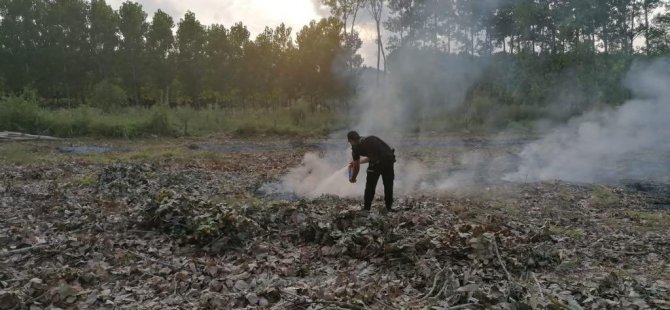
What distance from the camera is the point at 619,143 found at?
60.8 feet

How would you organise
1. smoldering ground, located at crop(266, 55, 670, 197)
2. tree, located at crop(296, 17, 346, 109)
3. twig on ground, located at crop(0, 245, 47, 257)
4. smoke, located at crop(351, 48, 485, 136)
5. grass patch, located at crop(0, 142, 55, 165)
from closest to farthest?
twig on ground, located at crop(0, 245, 47, 257)
smoldering ground, located at crop(266, 55, 670, 197)
grass patch, located at crop(0, 142, 55, 165)
smoke, located at crop(351, 48, 485, 136)
tree, located at crop(296, 17, 346, 109)

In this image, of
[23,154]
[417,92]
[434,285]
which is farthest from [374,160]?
[417,92]

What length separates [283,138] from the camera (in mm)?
25422

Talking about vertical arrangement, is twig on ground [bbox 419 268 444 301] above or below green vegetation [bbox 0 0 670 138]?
below

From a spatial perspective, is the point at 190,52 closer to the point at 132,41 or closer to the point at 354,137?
the point at 132,41

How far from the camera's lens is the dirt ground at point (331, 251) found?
481cm

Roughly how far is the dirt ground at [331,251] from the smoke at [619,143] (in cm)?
308

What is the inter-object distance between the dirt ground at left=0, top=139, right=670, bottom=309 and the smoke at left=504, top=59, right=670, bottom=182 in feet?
10.1

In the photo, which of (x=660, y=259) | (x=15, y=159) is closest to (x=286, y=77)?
(x=15, y=159)

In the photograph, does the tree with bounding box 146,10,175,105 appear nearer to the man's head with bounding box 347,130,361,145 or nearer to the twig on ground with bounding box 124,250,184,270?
the man's head with bounding box 347,130,361,145

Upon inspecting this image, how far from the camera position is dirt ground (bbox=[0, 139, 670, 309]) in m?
4.81

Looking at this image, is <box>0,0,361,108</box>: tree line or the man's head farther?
<box>0,0,361,108</box>: tree line

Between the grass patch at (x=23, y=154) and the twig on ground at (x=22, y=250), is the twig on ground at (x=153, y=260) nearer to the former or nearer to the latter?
the twig on ground at (x=22, y=250)

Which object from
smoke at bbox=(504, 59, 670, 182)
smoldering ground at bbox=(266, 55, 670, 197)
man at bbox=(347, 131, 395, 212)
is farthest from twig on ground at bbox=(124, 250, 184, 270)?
smoke at bbox=(504, 59, 670, 182)
